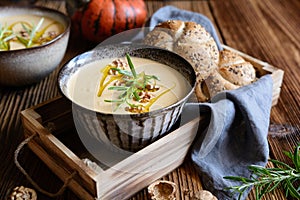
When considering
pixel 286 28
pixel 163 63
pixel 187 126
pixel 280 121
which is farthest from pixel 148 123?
pixel 286 28

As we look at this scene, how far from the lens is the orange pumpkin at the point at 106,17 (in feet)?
4.83

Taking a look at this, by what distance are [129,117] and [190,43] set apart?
0.37m

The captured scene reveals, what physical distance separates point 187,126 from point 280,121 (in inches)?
13.4

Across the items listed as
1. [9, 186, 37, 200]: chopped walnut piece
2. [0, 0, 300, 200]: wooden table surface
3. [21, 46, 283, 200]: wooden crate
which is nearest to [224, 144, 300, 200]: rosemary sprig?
[0, 0, 300, 200]: wooden table surface

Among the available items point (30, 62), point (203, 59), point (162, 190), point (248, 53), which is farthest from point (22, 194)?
point (248, 53)

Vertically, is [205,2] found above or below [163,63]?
below

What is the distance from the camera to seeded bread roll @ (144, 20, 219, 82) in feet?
3.84

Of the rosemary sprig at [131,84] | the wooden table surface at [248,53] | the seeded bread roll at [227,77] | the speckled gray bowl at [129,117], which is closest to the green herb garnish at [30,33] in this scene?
the wooden table surface at [248,53]

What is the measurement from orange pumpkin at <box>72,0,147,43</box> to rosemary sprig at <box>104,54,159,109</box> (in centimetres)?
47

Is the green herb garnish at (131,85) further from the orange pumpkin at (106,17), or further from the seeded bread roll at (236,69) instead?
the orange pumpkin at (106,17)

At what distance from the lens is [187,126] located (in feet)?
3.39

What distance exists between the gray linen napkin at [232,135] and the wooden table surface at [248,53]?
50 millimetres

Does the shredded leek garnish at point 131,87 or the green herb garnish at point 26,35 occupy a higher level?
the shredded leek garnish at point 131,87

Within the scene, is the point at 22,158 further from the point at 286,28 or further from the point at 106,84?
the point at 286,28
